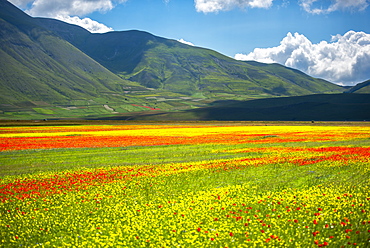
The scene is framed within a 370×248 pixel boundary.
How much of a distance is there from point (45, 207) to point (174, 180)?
376 inches

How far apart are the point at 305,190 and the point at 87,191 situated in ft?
46.7

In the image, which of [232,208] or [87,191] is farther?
[87,191]

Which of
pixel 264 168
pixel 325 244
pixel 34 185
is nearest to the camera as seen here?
pixel 325 244

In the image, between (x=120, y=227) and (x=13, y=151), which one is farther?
(x=13, y=151)

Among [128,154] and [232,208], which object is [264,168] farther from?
[128,154]

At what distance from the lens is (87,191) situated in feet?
70.7

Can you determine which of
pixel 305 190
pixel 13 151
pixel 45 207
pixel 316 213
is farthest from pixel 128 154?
pixel 316 213

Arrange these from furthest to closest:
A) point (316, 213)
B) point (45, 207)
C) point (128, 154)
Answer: point (128, 154)
point (45, 207)
point (316, 213)

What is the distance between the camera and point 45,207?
712 inches

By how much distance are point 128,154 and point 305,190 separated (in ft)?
84.4

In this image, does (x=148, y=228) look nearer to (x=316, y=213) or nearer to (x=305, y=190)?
(x=316, y=213)

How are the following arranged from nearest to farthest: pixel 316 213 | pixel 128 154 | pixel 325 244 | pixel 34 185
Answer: pixel 325 244 < pixel 316 213 < pixel 34 185 < pixel 128 154

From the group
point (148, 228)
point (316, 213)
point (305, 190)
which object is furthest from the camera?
point (305, 190)

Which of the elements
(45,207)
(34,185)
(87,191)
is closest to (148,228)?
(45,207)
